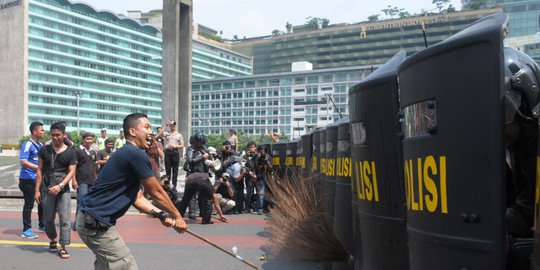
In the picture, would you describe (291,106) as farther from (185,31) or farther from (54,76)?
(185,31)

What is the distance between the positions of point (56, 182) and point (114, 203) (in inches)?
143

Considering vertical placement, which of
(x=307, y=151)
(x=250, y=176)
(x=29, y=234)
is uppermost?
(x=307, y=151)

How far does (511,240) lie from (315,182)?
12.4ft

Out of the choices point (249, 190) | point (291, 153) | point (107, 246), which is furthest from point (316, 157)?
point (249, 190)

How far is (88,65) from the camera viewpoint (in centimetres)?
13012

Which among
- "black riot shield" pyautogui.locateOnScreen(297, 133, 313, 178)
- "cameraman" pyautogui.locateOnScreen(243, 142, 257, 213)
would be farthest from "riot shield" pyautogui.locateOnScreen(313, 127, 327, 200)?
"cameraman" pyautogui.locateOnScreen(243, 142, 257, 213)

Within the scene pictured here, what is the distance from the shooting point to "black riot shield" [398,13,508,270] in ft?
6.96

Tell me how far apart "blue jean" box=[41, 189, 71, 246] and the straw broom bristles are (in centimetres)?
289

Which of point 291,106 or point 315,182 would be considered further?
point 291,106

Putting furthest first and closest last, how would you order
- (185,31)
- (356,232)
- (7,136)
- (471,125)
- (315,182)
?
(7,136) < (185,31) < (315,182) < (356,232) < (471,125)

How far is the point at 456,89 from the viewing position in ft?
7.41

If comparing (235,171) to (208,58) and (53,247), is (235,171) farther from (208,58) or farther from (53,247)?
(208,58)

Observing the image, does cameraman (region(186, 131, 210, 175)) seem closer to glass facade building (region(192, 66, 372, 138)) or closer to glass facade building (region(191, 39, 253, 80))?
glass facade building (region(192, 66, 372, 138))

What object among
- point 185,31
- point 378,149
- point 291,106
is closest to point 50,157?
point 378,149
